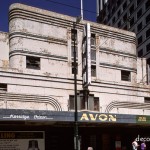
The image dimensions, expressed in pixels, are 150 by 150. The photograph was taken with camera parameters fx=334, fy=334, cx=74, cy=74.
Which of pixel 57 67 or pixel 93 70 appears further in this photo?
pixel 93 70

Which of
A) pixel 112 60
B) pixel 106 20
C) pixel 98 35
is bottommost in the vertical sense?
pixel 112 60

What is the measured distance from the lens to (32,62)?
28.5 metres

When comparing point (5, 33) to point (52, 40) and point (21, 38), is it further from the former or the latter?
point (52, 40)

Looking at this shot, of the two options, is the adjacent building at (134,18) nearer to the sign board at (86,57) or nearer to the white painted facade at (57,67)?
the white painted facade at (57,67)

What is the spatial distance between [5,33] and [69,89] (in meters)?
7.36

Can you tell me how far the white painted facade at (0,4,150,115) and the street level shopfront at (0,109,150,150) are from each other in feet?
5.48

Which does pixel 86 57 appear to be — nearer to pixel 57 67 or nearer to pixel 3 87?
pixel 57 67

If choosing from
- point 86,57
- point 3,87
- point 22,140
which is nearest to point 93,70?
point 86,57

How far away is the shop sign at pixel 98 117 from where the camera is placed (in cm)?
2550

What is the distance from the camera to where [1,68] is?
26484mm

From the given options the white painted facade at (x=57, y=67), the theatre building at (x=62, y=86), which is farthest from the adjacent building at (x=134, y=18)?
the theatre building at (x=62, y=86)

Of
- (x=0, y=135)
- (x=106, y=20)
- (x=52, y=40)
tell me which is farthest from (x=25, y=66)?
(x=106, y=20)

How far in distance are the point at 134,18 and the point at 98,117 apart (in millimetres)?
45516

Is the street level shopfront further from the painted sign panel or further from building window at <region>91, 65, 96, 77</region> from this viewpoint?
building window at <region>91, 65, 96, 77</region>
